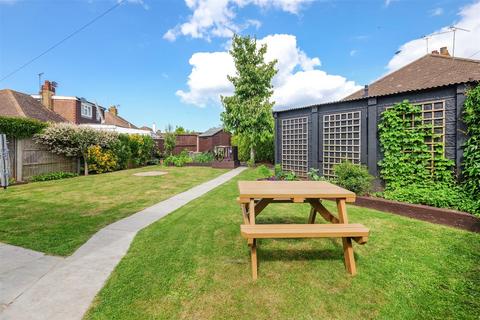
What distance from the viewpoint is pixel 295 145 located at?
10.1 m

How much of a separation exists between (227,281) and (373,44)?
12909mm

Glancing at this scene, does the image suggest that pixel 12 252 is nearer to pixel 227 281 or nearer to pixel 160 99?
pixel 227 281

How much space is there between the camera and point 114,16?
871 centimetres

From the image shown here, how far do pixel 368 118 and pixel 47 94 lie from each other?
83.8ft

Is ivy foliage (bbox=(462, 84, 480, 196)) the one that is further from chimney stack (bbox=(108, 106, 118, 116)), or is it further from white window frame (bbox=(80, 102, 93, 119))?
chimney stack (bbox=(108, 106, 118, 116))

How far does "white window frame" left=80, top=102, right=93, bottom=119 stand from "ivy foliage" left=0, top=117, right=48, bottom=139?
13194 mm

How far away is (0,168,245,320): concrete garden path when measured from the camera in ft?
7.06

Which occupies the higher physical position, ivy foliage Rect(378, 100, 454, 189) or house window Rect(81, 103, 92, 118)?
house window Rect(81, 103, 92, 118)

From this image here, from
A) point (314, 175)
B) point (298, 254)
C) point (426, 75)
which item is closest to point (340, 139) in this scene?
point (314, 175)

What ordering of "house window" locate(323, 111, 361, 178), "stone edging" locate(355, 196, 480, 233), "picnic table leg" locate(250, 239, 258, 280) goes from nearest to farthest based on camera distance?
"picnic table leg" locate(250, 239, 258, 280)
"stone edging" locate(355, 196, 480, 233)
"house window" locate(323, 111, 361, 178)

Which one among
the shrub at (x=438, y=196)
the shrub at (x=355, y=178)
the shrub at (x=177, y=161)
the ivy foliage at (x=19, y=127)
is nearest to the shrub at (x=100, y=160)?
the ivy foliage at (x=19, y=127)

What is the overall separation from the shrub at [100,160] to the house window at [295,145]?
10445mm

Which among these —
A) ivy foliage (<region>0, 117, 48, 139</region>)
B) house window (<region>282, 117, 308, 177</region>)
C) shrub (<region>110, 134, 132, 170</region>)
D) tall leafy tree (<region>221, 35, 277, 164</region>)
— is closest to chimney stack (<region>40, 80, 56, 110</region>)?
shrub (<region>110, 134, 132, 170</region>)

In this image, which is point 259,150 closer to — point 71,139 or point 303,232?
point 71,139
